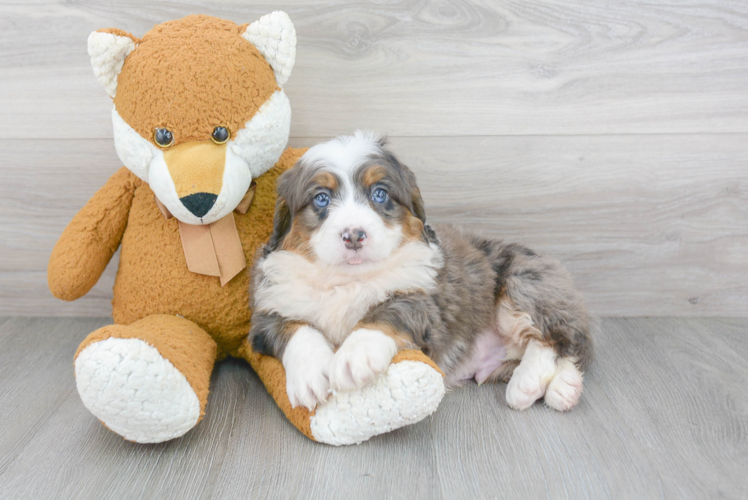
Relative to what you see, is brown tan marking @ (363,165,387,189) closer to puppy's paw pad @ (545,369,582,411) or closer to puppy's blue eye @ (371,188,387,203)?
puppy's blue eye @ (371,188,387,203)

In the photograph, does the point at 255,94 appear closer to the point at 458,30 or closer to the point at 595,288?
the point at 458,30

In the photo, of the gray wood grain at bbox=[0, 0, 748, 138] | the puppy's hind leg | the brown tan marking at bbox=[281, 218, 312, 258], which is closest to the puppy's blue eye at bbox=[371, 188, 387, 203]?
the brown tan marking at bbox=[281, 218, 312, 258]

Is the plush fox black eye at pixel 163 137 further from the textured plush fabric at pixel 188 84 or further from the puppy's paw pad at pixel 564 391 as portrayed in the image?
the puppy's paw pad at pixel 564 391

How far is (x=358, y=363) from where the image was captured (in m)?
1.57

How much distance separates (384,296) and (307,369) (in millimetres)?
368

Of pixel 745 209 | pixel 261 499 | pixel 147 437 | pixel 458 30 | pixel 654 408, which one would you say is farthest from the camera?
pixel 745 209

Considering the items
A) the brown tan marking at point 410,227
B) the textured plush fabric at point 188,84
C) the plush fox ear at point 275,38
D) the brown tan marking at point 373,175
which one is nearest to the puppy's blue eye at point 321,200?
the brown tan marking at point 373,175

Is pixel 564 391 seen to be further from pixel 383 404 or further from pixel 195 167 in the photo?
pixel 195 167

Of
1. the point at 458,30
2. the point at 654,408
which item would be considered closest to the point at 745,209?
the point at 654,408

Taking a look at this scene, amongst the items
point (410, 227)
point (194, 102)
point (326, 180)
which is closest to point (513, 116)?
point (410, 227)

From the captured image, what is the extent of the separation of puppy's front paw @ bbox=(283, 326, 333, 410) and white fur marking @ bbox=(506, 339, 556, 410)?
68 cm

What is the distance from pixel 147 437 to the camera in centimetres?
162

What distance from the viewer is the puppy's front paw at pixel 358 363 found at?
61.8 inches

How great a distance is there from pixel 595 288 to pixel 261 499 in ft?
6.30
